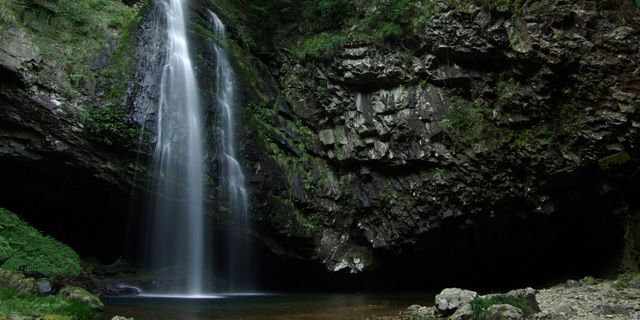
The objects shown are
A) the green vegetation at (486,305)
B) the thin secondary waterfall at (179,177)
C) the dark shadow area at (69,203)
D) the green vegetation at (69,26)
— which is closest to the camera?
the green vegetation at (486,305)

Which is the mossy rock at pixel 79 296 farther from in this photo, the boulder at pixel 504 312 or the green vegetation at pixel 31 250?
the boulder at pixel 504 312

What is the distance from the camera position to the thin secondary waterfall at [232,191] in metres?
11.9

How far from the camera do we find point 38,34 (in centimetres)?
1074

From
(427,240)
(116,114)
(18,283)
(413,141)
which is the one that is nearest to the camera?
(18,283)

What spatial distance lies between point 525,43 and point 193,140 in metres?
10.8

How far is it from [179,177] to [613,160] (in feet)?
41.3

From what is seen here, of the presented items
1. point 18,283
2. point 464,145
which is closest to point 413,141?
point 464,145

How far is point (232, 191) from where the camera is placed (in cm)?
1193

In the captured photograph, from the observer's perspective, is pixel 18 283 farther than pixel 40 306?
Yes

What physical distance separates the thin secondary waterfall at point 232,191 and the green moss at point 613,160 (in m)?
10.6

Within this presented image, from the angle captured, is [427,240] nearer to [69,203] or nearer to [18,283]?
[18,283]

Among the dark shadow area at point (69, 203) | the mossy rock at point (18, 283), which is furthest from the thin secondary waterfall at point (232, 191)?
the mossy rock at point (18, 283)

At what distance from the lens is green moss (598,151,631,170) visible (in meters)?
9.82

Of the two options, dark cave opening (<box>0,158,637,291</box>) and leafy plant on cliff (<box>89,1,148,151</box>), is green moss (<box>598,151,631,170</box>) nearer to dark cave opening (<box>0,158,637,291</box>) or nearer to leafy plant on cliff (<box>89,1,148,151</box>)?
dark cave opening (<box>0,158,637,291</box>)
